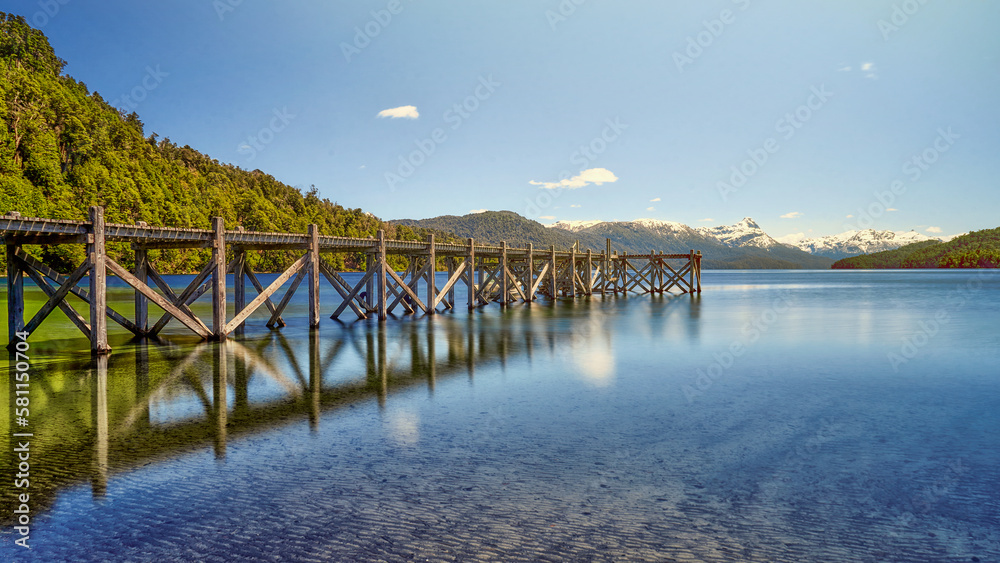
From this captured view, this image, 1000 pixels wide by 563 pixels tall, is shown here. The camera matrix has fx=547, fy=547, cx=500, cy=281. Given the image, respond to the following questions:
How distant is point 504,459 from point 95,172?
110m

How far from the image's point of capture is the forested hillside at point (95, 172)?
7650cm

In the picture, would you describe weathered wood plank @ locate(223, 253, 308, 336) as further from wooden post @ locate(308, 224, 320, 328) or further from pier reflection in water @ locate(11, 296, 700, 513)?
pier reflection in water @ locate(11, 296, 700, 513)

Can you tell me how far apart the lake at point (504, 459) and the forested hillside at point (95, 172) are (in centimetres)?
6721

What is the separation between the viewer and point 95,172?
91812 mm

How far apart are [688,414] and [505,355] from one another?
8.36m

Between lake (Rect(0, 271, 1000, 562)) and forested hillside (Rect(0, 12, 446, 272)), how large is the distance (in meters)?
67.2

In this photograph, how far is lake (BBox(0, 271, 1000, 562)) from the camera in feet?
18.4

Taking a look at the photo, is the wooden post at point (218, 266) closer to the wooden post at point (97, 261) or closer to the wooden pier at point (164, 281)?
the wooden pier at point (164, 281)

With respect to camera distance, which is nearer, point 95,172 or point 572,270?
point 572,270

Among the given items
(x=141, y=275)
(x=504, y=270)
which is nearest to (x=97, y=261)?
(x=141, y=275)

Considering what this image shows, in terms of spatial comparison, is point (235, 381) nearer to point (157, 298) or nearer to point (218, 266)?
point (157, 298)

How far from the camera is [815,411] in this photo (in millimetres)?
11242

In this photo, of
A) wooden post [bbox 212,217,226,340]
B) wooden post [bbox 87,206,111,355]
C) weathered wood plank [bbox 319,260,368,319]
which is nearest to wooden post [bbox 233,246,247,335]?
wooden post [bbox 212,217,226,340]

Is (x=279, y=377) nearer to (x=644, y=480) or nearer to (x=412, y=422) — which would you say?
(x=412, y=422)
